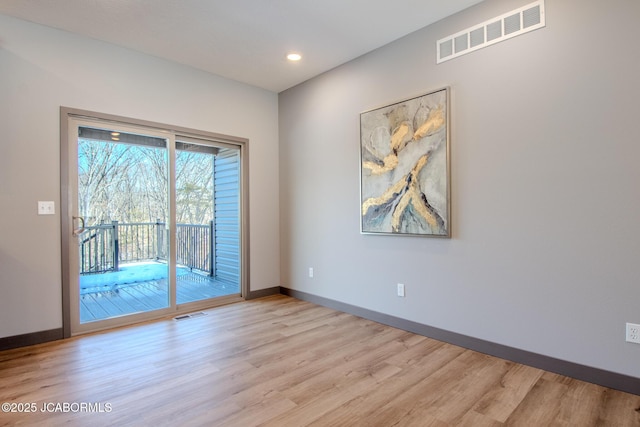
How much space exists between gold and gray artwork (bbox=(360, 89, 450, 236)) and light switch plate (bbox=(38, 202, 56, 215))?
9.65 ft

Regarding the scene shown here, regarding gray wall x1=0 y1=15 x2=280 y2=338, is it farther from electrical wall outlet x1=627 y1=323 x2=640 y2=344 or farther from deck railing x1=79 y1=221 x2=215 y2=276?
electrical wall outlet x1=627 y1=323 x2=640 y2=344

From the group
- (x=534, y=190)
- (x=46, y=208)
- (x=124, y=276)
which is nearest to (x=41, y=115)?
(x=46, y=208)

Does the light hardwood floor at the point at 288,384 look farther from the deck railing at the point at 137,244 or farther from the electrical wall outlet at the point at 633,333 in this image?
the deck railing at the point at 137,244

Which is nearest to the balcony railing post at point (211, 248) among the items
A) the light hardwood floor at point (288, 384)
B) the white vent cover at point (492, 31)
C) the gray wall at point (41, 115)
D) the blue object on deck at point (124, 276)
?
the blue object on deck at point (124, 276)

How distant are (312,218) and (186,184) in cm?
158

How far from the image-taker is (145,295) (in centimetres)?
381

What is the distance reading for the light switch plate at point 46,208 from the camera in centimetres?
301

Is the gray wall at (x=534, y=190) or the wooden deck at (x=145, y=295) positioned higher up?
the gray wall at (x=534, y=190)

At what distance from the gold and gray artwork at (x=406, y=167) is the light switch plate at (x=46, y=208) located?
9.65 ft

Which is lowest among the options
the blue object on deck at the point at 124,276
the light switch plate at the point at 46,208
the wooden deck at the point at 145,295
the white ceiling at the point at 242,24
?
the wooden deck at the point at 145,295

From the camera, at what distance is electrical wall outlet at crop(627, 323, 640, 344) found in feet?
6.77

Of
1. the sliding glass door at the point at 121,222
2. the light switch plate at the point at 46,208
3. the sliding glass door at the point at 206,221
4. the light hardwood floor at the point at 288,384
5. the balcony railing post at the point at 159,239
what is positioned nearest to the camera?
the light hardwood floor at the point at 288,384

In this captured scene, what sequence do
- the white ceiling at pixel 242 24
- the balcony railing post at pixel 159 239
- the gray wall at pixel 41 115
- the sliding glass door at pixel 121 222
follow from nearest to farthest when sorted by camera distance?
the white ceiling at pixel 242 24, the gray wall at pixel 41 115, the sliding glass door at pixel 121 222, the balcony railing post at pixel 159 239

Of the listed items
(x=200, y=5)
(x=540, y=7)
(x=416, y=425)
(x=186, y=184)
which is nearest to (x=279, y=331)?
(x=416, y=425)
